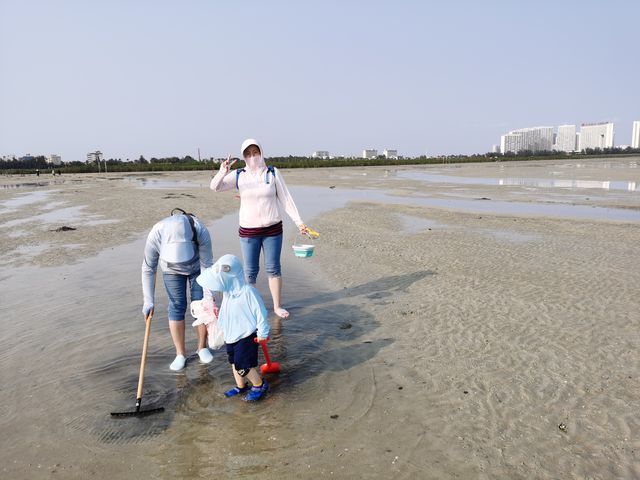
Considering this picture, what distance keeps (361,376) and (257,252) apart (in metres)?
2.30

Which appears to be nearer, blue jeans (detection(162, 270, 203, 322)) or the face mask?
blue jeans (detection(162, 270, 203, 322))

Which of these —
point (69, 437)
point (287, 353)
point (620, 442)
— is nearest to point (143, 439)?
point (69, 437)

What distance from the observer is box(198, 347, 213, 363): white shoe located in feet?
16.5

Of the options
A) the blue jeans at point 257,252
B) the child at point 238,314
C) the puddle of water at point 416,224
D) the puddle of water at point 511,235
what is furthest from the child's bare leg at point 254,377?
the puddle of water at point 416,224

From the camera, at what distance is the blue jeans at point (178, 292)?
4.64m

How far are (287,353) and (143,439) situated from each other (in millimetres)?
2013

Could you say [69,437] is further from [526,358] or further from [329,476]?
[526,358]

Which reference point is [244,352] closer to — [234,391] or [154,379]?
[234,391]

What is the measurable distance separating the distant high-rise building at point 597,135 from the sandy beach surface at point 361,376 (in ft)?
625

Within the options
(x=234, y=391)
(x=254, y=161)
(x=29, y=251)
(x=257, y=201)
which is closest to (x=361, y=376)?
(x=234, y=391)

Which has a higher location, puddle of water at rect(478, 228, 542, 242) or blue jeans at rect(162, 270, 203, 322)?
blue jeans at rect(162, 270, 203, 322)

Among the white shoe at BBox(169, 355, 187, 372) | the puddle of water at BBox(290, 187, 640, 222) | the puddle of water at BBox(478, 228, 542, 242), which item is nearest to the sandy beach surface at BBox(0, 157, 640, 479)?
the white shoe at BBox(169, 355, 187, 372)

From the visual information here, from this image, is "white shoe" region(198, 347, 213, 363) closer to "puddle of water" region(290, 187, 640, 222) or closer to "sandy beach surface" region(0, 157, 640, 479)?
"sandy beach surface" region(0, 157, 640, 479)

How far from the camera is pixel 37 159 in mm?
101500
